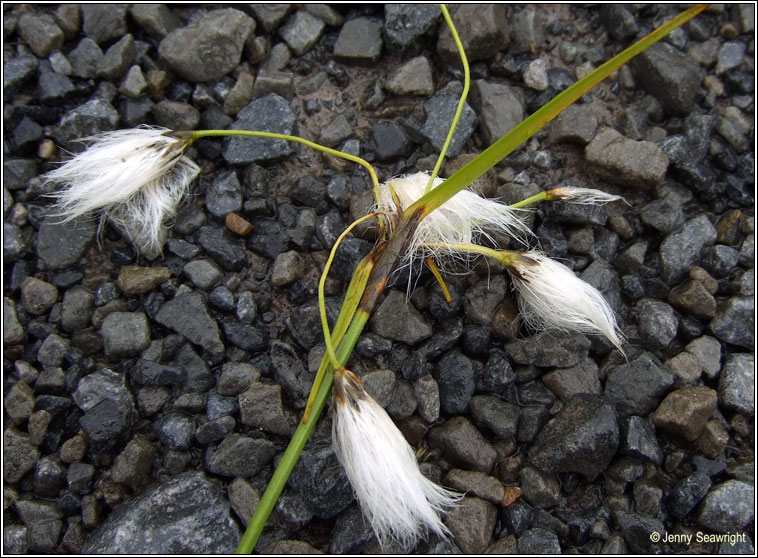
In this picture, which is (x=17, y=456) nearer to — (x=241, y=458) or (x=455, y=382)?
(x=241, y=458)

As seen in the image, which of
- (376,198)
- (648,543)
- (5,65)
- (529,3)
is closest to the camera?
(648,543)

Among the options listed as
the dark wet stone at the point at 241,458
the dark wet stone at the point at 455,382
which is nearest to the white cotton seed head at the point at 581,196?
the dark wet stone at the point at 455,382

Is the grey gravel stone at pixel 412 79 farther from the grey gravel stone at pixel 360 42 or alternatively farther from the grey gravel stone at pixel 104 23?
the grey gravel stone at pixel 104 23

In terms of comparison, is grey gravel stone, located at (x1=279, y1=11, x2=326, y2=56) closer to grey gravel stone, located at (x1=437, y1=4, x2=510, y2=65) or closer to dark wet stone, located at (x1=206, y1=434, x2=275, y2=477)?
grey gravel stone, located at (x1=437, y1=4, x2=510, y2=65)

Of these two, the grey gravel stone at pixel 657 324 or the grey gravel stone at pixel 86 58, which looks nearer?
the grey gravel stone at pixel 657 324

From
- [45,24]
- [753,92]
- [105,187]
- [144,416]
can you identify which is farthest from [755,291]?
[45,24]

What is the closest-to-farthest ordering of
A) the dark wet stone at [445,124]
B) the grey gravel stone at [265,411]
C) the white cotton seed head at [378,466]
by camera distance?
1. the white cotton seed head at [378,466]
2. the grey gravel stone at [265,411]
3. the dark wet stone at [445,124]

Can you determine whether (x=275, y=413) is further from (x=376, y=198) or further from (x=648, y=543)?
(x=648, y=543)
